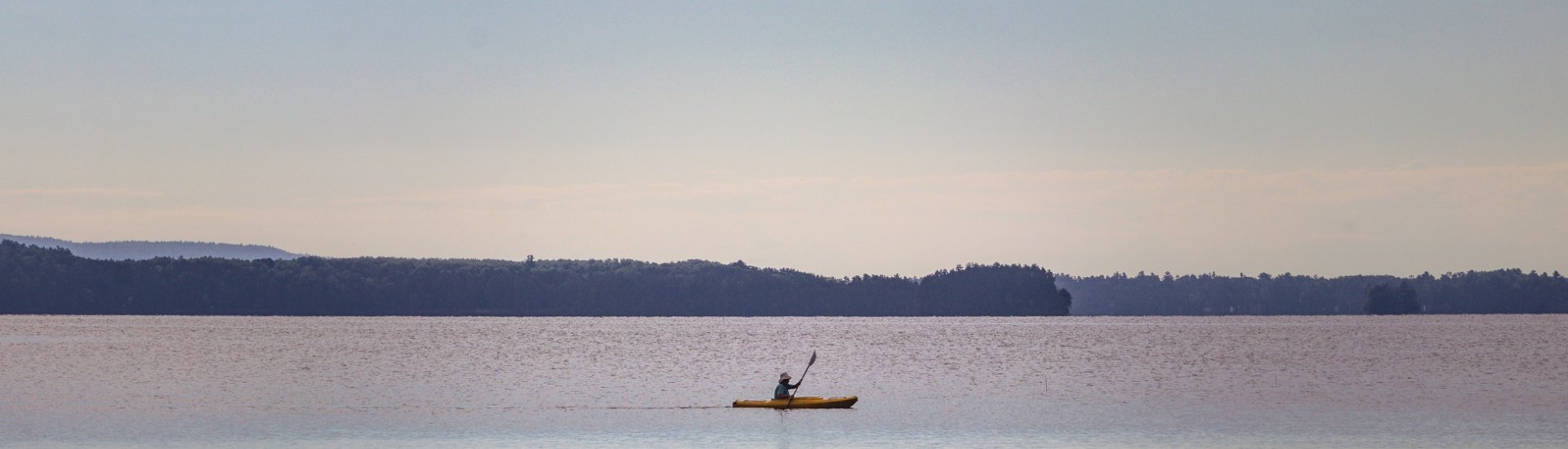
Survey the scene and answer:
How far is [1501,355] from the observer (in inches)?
3546

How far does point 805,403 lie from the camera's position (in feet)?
150

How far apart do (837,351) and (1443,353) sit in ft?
112

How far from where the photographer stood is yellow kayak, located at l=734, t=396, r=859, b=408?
45.4 m

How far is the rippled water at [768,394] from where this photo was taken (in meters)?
39.4

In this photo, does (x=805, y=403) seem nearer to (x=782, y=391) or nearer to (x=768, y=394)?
(x=782, y=391)

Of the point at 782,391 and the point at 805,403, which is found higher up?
the point at 782,391

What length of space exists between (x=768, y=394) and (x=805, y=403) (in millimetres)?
12965

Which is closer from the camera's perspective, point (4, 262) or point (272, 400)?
point (272, 400)

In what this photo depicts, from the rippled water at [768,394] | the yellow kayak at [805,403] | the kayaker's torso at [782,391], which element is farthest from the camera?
the kayaker's torso at [782,391]

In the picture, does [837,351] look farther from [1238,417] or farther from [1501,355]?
[1238,417]

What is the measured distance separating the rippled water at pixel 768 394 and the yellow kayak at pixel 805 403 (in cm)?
38

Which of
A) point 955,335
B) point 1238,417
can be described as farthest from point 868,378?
point 955,335

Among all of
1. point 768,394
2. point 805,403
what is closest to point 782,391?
point 805,403

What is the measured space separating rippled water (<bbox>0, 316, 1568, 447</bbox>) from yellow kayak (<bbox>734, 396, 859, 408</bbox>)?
0.38m
